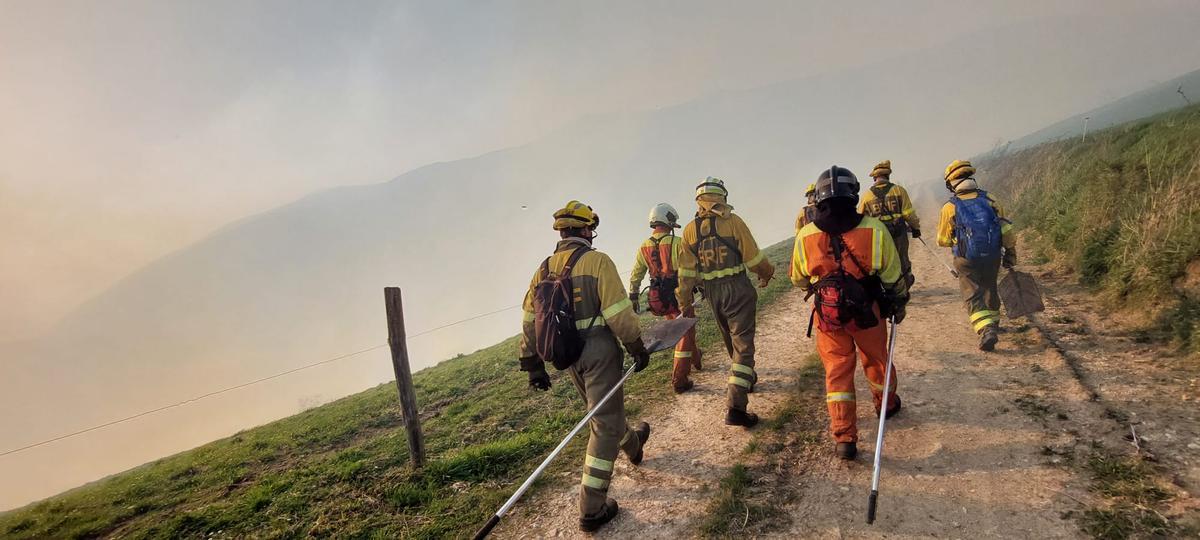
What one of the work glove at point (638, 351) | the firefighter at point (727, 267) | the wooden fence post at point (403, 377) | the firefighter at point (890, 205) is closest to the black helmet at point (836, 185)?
the firefighter at point (727, 267)

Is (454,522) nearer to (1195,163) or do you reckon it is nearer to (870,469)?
(870,469)

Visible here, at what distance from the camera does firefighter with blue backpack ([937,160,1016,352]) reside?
707 centimetres

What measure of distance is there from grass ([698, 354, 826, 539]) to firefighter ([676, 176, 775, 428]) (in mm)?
487

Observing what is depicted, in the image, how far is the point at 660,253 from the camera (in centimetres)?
802

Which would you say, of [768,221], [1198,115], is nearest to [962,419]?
[1198,115]

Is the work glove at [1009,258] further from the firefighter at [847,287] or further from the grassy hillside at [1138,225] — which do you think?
the firefighter at [847,287]

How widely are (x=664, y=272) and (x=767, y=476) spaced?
3.94 metres

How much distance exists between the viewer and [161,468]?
9.91m

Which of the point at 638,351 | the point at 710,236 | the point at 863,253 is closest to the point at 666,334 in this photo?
the point at 638,351

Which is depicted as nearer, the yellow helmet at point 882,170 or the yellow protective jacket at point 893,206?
the yellow protective jacket at point 893,206

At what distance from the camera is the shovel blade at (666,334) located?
220 inches

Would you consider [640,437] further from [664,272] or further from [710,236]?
[664,272]

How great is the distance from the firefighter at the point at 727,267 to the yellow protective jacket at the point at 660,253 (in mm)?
1191

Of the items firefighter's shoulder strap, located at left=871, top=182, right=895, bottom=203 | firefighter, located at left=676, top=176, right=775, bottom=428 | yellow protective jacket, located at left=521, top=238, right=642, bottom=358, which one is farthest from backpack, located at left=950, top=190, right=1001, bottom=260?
yellow protective jacket, located at left=521, top=238, right=642, bottom=358
